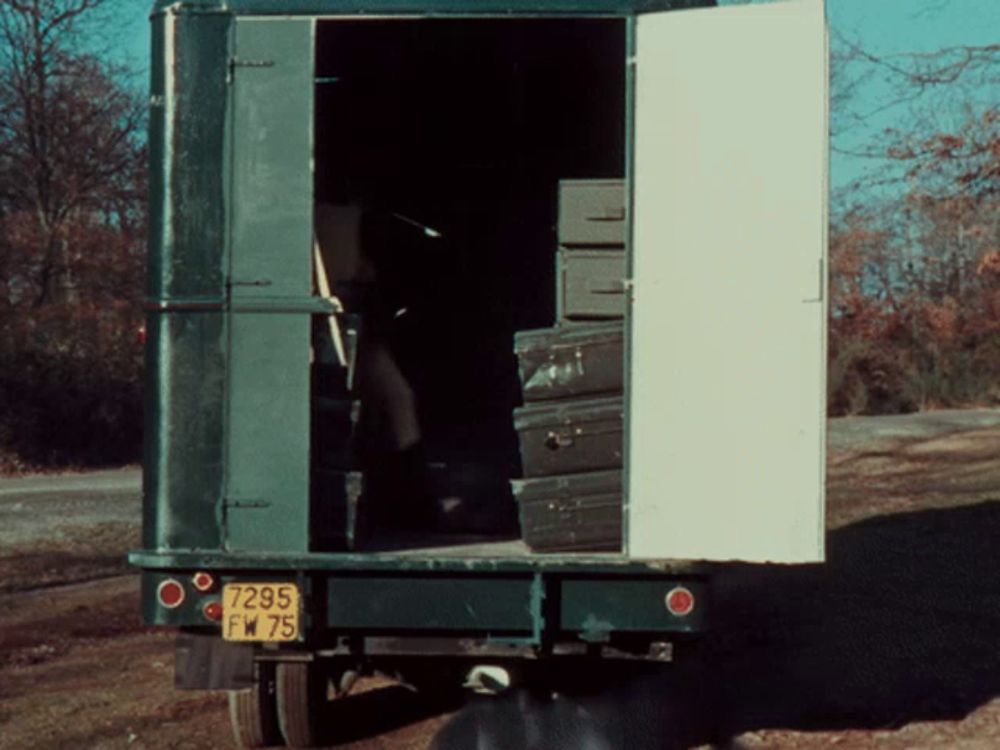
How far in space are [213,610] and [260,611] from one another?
18cm

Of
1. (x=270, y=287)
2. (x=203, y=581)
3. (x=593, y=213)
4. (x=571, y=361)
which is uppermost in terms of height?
(x=593, y=213)

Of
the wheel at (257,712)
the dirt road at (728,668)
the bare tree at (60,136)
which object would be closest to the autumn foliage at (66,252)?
the bare tree at (60,136)

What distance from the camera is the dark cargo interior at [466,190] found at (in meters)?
8.63

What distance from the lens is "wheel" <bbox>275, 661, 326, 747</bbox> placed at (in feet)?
23.9

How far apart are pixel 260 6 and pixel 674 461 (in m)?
2.26

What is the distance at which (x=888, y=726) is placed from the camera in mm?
7723

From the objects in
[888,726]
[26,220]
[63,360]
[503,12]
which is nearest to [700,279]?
[503,12]

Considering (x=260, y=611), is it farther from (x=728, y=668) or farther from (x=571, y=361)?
(x=728, y=668)

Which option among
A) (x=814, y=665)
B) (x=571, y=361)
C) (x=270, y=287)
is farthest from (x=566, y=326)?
(x=814, y=665)

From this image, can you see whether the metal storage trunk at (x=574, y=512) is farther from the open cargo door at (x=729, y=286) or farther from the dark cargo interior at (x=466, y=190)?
the dark cargo interior at (x=466, y=190)

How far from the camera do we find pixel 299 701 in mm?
7316

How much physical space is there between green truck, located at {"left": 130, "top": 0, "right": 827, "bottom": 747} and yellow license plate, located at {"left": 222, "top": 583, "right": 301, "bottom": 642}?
1 cm

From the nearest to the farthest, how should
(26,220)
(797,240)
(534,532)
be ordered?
(797,240)
(534,532)
(26,220)

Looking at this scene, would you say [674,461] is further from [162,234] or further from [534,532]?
[162,234]
